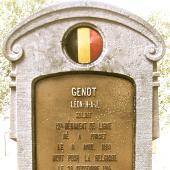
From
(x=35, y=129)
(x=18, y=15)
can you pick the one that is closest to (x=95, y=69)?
(x=35, y=129)

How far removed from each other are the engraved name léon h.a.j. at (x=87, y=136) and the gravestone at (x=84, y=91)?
0.01 meters

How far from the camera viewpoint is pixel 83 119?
4.55m

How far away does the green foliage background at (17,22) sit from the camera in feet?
35.4

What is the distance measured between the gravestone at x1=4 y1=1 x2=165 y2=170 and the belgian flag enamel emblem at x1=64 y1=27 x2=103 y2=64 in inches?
0.5

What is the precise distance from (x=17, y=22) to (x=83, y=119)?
683cm

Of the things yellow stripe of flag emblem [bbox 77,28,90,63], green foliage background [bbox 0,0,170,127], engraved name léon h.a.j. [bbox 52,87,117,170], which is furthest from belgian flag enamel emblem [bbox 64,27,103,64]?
green foliage background [bbox 0,0,170,127]

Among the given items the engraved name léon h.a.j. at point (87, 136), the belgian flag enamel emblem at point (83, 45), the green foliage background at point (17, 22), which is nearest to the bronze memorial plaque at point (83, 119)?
the engraved name léon h.a.j. at point (87, 136)

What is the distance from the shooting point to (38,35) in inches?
177

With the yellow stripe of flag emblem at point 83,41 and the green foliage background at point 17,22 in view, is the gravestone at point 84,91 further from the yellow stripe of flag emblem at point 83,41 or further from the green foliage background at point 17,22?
the green foliage background at point 17,22

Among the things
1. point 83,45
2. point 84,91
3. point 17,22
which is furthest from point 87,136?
point 17,22

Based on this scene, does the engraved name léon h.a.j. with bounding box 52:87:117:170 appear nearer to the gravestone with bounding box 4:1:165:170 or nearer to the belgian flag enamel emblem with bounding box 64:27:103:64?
the gravestone with bounding box 4:1:165:170

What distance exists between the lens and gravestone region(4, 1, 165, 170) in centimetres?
447

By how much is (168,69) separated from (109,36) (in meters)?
6.86

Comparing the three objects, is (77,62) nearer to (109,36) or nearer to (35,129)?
(109,36)
